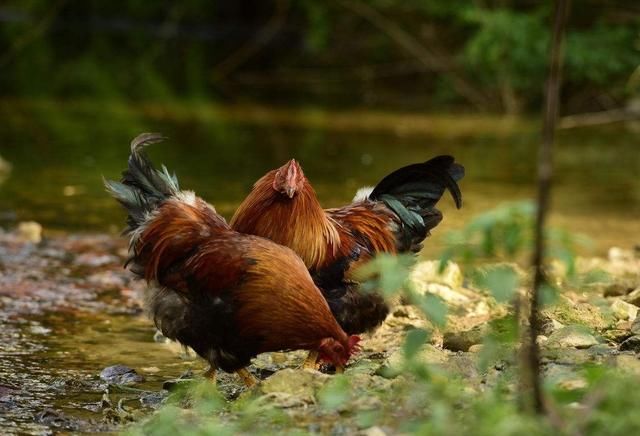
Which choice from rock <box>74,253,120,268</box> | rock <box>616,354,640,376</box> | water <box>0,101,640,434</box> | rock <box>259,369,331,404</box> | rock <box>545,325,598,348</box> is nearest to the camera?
rock <box>616,354,640,376</box>

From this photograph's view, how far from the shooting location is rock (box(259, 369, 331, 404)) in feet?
14.0

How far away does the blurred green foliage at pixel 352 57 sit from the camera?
18.5 metres

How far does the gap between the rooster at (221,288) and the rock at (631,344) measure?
1132 mm

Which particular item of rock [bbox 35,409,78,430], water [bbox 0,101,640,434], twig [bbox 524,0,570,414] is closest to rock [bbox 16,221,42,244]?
water [bbox 0,101,640,434]

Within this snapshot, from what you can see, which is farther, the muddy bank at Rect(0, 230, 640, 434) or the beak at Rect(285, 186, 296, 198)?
the beak at Rect(285, 186, 296, 198)

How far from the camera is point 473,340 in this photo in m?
5.46

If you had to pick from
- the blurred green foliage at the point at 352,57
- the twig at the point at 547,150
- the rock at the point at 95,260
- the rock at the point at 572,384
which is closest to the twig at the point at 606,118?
the rock at the point at 572,384

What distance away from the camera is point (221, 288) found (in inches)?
186

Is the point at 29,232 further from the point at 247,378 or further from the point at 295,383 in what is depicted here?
the point at 295,383

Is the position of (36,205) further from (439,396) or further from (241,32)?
(241,32)

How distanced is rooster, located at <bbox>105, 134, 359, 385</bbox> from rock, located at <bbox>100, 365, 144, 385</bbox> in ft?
1.38

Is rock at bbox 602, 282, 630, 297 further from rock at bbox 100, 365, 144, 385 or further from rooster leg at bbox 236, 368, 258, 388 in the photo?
rock at bbox 100, 365, 144, 385

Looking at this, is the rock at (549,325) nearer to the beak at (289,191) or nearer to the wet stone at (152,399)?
the beak at (289,191)

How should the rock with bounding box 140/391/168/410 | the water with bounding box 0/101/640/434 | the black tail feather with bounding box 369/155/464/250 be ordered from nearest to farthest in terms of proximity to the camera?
the rock with bounding box 140/391/168/410 → the water with bounding box 0/101/640/434 → the black tail feather with bounding box 369/155/464/250
